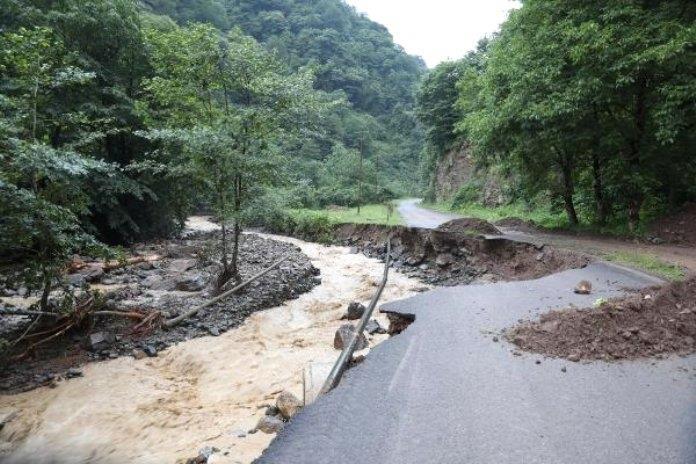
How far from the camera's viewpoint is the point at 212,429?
4789mm

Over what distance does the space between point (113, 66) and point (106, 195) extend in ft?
19.0

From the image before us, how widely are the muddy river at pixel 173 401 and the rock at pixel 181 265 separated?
20.0 feet

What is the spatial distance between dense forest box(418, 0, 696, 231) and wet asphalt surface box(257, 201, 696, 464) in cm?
896

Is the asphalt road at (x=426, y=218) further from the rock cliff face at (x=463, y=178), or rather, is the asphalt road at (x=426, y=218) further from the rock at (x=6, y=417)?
the rock at (x=6, y=417)

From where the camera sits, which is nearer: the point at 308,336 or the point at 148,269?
the point at 308,336

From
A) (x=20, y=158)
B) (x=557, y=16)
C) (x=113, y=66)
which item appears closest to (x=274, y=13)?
(x=113, y=66)

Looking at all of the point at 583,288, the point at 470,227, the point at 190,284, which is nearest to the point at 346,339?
→ the point at 583,288

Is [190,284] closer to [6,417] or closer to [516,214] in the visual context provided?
[6,417]

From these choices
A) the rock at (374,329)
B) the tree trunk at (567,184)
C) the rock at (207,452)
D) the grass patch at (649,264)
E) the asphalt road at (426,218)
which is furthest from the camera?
the asphalt road at (426,218)

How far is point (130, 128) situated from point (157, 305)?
826 cm

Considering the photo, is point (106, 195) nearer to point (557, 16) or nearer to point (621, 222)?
point (557, 16)

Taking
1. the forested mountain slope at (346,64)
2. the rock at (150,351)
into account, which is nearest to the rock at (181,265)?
the rock at (150,351)

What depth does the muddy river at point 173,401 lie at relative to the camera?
15.2 ft

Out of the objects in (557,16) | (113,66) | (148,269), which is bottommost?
(148,269)
